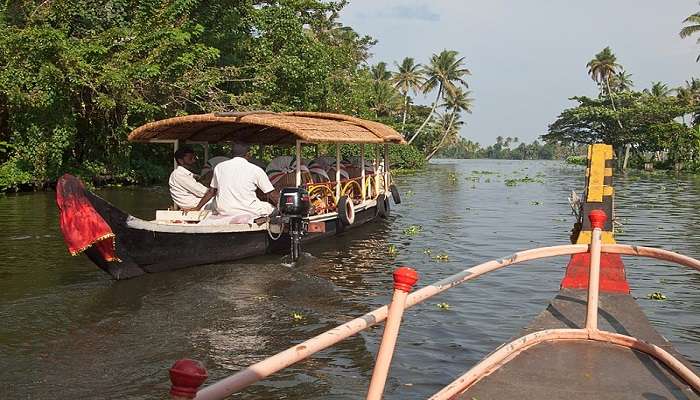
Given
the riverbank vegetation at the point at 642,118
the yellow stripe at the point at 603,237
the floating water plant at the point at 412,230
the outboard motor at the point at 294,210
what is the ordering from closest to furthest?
the yellow stripe at the point at 603,237 → the outboard motor at the point at 294,210 → the floating water plant at the point at 412,230 → the riverbank vegetation at the point at 642,118

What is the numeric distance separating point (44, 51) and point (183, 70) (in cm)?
442

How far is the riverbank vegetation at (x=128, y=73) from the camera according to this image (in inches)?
752

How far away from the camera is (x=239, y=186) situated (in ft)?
31.0

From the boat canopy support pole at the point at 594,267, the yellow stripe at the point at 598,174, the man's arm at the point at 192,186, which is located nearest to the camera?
the boat canopy support pole at the point at 594,267

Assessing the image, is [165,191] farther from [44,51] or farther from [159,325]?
[159,325]

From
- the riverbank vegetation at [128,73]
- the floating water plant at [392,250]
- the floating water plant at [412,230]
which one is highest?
the riverbank vegetation at [128,73]

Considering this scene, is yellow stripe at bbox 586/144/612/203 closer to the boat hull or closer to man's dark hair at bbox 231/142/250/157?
the boat hull

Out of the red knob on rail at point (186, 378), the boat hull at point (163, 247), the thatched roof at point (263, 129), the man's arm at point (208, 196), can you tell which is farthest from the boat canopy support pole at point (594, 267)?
the man's arm at point (208, 196)

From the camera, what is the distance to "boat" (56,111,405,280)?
7.33 meters

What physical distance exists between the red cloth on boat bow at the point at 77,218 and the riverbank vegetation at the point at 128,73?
42.5 feet

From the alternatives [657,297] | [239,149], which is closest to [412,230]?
[239,149]

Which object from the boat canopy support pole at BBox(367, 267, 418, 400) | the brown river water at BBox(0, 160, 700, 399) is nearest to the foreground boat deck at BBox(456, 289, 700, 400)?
the boat canopy support pole at BBox(367, 267, 418, 400)

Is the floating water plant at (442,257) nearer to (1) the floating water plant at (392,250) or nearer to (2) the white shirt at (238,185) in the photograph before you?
(1) the floating water plant at (392,250)

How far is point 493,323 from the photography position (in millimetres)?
7008
